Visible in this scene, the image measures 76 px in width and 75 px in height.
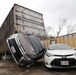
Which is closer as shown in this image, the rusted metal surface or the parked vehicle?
the parked vehicle

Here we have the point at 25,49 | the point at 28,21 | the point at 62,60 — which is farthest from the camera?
the point at 28,21

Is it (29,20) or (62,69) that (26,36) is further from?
(29,20)

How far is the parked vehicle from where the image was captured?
5.30 m

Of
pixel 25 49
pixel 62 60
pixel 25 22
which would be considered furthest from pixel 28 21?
pixel 62 60

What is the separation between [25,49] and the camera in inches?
215

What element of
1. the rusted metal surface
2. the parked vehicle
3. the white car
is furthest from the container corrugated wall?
the white car

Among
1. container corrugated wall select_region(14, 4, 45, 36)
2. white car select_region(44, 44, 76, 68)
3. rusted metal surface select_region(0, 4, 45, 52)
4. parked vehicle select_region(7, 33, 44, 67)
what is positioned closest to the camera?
white car select_region(44, 44, 76, 68)

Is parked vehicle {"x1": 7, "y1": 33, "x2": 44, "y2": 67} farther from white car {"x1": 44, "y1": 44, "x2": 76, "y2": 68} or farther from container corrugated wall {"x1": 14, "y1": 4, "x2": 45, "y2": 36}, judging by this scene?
container corrugated wall {"x1": 14, "y1": 4, "x2": 45, "y2": 36}

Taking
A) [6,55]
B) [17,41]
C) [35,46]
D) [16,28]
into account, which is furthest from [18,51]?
[6,55]

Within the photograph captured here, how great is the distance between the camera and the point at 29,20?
927cm

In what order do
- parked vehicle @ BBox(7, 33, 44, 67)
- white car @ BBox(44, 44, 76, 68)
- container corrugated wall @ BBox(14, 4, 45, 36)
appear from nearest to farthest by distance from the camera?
white car @ BBox(44, 44, 76, 68) → parked vehicle @ BBox(7, 33, 44, 67) → container corrugated wall @ BBox(14, 4, 45, 36)

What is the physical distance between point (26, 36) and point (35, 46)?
69 centimetres

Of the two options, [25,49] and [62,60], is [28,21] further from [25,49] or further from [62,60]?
[62,60]

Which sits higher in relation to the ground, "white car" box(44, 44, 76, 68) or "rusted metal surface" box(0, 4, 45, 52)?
"rusted metal surface" box(0, 4, 45, 52)
